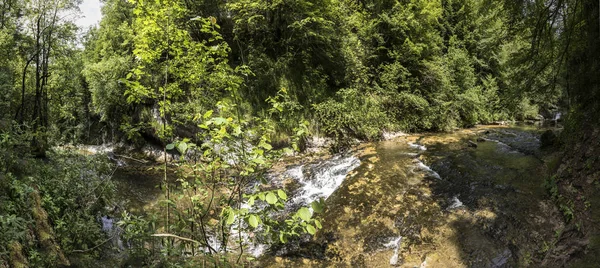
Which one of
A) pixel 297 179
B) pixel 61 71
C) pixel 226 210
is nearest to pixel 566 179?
pixel 297 179

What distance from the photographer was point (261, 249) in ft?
20.7

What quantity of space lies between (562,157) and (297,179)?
6.42 m

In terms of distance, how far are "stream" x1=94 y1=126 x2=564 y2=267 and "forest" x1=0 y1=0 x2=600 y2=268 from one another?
0.06 metres

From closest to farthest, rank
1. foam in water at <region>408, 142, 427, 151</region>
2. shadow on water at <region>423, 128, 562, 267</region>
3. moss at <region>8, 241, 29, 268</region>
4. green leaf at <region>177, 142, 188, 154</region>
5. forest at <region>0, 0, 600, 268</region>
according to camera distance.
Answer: green leaf at <region>177, 142, 188, 154</region>, moss at <region>8, 241, 29, 268</region>, forest at <region>0, 0, 600, 268</region>, shadow on water at <region>423, 128, 562, 267</region>, foam in water at <region>408, 142, 427, 151</region>

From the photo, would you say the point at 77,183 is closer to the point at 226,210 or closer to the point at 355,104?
the point at 226,210

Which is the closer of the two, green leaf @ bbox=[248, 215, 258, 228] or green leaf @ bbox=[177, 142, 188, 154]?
green leaf @ bbox=[248, 215, 258, 228]

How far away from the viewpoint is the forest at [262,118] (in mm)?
3150

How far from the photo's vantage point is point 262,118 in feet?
11.5

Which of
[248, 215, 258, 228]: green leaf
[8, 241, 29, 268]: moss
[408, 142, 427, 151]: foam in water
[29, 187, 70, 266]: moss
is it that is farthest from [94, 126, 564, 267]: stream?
[248, 215, 258, 228]: green leaf

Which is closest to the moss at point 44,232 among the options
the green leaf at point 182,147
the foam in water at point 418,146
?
the green leaf at point 182,147

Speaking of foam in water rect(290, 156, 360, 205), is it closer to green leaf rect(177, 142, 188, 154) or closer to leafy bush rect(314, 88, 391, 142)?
leafy bush rect(314, 88, 391, 142)

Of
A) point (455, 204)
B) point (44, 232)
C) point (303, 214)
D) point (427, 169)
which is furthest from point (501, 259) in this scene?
point (44, 232)

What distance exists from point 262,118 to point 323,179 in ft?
18.2

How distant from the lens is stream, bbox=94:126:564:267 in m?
5.53
